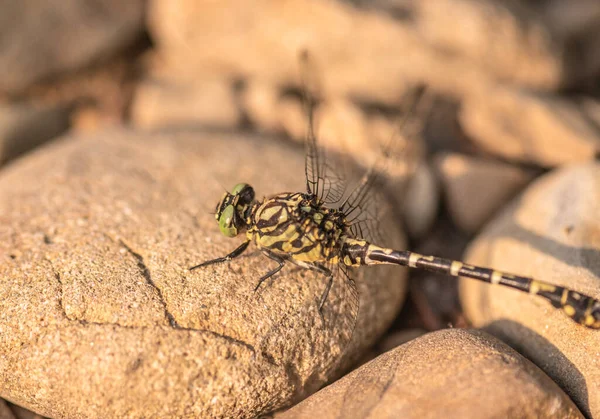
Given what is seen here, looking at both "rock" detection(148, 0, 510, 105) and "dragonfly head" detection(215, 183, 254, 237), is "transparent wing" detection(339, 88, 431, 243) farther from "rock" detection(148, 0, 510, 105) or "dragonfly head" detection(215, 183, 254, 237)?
"rock" detection(148, 0, 510, 105)

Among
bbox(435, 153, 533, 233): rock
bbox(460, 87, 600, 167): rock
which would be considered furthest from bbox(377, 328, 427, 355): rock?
bbox(460, 87, 600, 167): rock

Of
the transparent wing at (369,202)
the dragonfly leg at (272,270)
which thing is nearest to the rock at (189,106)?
the transparent wing at (369,202)

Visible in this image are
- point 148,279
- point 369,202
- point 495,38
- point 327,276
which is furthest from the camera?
point 495,38

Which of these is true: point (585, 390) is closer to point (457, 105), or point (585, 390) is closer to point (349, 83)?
point (457, 105)

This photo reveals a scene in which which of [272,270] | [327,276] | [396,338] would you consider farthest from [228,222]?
[396,338]

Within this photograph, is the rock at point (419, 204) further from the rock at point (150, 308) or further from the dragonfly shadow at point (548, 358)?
the dragonfly shadow at point (548, 358)

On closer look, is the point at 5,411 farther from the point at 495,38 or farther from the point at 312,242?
the point at 495,38

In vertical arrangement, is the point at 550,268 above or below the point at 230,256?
below
